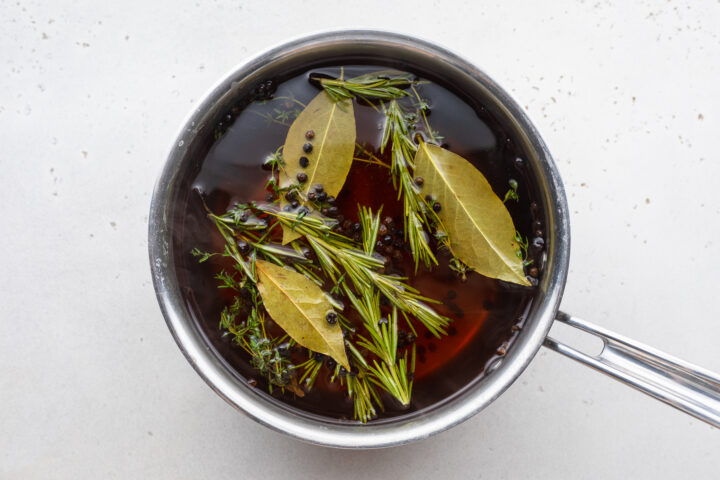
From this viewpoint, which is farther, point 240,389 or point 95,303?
point 95,303

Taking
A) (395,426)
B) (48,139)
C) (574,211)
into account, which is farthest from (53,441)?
(574,211)

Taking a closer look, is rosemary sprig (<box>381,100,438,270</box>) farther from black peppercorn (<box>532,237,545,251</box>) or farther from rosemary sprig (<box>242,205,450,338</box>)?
black peppercorn (<box>532,237,545,251</box>)

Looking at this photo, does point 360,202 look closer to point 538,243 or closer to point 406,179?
point 406,179

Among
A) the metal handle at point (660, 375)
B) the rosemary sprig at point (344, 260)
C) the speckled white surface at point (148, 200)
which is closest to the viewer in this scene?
the metal handle at point (660, 375)

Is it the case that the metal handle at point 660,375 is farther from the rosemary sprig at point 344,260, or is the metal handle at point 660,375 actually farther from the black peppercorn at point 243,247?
the black peppercorn at point 243,247

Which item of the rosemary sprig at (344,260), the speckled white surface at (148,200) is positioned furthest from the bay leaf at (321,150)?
the speckled white surface at (148,200)

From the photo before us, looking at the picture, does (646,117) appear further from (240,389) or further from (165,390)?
(165,390)

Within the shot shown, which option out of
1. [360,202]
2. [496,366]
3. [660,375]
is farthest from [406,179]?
[660,375]
